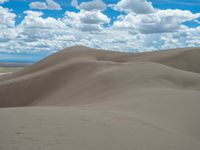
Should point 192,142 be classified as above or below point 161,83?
below

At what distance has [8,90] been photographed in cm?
3400

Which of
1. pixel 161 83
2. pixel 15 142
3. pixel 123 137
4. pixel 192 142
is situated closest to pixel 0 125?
pixel 15 142

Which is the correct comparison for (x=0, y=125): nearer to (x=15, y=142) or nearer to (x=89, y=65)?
(x=15, y=142)

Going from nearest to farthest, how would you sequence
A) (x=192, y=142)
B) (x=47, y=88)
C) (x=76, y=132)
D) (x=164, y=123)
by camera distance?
1. (x=76, y=132)
2. (x=192, y=142)
3. (x=164, y=123)
4. (x=47, y=88)

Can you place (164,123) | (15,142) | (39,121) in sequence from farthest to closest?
(164,123)
(39,121)
(15,142)

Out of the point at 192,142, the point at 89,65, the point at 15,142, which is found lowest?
the point at 192,142

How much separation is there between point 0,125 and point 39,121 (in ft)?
2.95

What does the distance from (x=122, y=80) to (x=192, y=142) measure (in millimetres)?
14338

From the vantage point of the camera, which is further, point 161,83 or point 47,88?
point 47,88

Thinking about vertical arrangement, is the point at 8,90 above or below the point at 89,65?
below

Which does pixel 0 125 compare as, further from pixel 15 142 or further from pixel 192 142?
pixel 192 142

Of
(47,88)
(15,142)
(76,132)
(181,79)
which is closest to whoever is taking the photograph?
(15,142)

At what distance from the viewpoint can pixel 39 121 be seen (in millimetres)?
7262

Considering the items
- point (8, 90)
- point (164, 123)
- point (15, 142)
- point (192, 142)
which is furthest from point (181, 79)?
point (8, 90)
